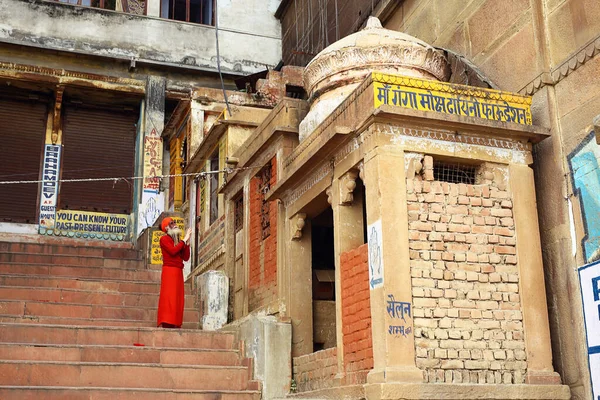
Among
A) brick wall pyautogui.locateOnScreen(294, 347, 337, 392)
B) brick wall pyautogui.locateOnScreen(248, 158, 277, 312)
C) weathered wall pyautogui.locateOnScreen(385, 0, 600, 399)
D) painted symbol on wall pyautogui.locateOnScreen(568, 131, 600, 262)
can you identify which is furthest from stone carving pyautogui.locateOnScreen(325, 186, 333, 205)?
painted symbol on wall pyautogui.locateOnScreen(568, 131, 600, 262)

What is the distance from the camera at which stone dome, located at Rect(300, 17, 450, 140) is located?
8172mm

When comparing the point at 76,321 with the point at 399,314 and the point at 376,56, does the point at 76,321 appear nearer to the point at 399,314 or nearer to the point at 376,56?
the point at 399,314

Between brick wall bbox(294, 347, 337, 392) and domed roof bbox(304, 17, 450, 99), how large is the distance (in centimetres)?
303

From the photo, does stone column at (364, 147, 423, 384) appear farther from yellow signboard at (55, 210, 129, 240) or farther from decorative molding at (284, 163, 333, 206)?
yellow signboard at (55, 210, 129, 240)

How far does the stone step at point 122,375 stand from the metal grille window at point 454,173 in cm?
308

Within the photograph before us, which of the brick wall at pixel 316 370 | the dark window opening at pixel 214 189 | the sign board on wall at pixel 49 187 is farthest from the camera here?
the sign board on wall at pixel 49 187

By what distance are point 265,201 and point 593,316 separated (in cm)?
474

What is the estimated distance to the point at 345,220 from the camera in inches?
301

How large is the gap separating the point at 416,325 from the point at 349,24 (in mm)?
8292

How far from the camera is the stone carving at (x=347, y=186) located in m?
7.47

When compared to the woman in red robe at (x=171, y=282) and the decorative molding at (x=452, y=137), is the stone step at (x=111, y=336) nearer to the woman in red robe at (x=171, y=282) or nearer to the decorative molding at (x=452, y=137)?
the woman in red robe at (x=171, y=282)

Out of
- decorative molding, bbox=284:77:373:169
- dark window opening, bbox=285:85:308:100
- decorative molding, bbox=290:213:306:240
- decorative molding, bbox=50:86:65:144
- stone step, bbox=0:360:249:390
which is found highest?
decorative molding, bbox=50:86:65:144

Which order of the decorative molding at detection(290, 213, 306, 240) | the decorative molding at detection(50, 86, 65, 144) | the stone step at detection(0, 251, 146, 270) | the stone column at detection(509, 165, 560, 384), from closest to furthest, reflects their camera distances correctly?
1. the stone column at detection(509, 165, 560, 384)
2. the decorative molding at detection(290, 213, 306, 240)
3. the stone step at detection(0, 251, 146, 270)
4. the decorative molding at detection(50, 86, 65, 144)

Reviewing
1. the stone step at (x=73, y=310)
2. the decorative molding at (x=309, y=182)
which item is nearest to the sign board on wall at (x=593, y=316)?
the decorative molding at (x=309, y=182)
